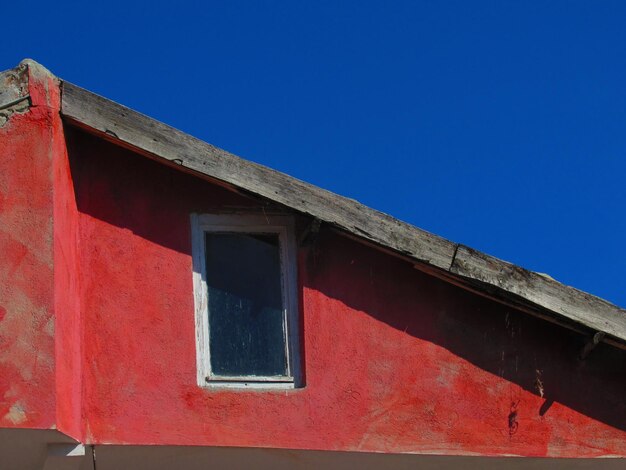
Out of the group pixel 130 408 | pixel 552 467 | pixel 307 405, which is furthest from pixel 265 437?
pixel 552 467

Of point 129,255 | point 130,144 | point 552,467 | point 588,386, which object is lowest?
point 552,467

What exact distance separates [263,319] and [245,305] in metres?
0.14

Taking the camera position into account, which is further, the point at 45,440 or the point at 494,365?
the point at 494,365

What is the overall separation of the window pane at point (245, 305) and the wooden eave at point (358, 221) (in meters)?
0.41

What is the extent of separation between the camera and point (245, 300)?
8.11 m

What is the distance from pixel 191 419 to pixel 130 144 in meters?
1.72

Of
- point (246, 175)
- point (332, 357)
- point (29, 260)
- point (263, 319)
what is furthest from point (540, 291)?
point (29, 260)

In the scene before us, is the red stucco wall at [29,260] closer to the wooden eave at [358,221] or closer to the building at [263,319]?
the building at [263,319]

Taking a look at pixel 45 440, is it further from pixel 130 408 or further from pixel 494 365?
pixel 494 365

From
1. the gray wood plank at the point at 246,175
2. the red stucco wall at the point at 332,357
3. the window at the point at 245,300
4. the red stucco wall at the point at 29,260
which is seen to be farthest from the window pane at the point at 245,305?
the red stucco wall at the point at 29,260

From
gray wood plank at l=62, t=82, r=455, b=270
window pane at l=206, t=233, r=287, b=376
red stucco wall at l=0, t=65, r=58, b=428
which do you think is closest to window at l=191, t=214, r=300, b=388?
window pane at l=206, t=233, r=287, b=376

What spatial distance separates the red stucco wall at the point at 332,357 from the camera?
766 cm

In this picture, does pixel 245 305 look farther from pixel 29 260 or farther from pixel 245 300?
pixel 29 260

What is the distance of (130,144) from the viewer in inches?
314
